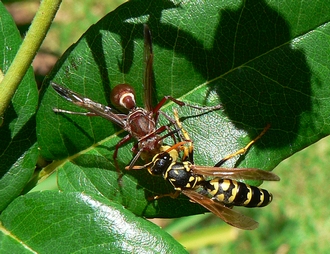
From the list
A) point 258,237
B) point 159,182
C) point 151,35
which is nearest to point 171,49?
point 151,35

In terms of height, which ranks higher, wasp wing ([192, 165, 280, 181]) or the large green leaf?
the large green leaf

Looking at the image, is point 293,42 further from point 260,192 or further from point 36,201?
point 36,201

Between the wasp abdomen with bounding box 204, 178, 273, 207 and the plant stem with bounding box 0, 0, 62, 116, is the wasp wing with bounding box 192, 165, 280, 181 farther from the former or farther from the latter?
the plant stem with bounding box 0, 0, 62, 116

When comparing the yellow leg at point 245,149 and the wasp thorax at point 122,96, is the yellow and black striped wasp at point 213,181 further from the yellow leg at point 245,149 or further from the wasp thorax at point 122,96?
the wasp thorax at point 122,96

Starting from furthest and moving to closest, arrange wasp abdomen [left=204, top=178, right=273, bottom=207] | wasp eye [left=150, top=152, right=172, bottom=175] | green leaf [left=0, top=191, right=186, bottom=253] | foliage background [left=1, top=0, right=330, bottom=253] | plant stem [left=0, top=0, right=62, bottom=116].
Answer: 1. foliage background [left=1, top=0, right=330, bottom=253]
2. wasp abdomen [left=204, top=178, right=273, bottom=207]
3. wasp eye [left=150, top=152, right=172, bottom=175]
4. green leaf [left=0, top=191, right=186, bottom=253]
5. plant stem [left=0, top=0, right=62, bottom=116]

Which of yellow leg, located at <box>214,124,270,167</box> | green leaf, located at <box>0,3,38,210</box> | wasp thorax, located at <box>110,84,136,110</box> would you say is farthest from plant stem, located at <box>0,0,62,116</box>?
yellow leg, located at <box>214,124,270,167</box>

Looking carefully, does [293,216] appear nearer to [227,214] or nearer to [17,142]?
[227,214]

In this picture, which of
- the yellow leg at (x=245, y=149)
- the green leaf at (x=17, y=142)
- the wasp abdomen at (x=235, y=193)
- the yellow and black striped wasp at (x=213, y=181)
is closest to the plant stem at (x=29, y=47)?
the green leaf at (x=17, y=142)
